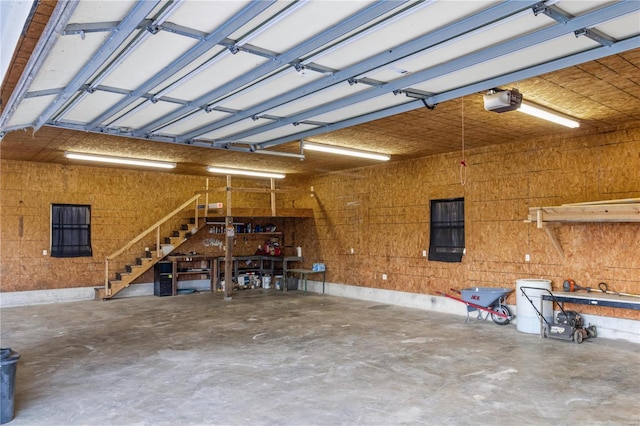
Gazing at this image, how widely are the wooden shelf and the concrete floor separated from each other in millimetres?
1921

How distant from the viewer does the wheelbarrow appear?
824cm

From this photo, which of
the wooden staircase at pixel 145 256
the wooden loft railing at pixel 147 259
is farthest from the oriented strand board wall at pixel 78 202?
the wooden loft railing at pixel 147 259

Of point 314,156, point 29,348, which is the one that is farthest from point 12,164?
point 314,156

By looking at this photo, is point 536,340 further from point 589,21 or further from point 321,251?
point 321,251

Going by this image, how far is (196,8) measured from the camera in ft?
10.1

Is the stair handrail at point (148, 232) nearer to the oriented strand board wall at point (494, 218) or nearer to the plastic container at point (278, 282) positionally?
the plastic container at point (278, 282)

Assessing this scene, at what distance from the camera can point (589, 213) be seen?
6793mm

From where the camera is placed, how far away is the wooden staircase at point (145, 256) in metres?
11.5

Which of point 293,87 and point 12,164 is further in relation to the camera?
point 12,164

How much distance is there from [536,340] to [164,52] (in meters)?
6.83

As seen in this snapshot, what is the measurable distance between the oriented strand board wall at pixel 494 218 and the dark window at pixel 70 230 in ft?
21.5

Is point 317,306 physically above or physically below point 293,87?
below

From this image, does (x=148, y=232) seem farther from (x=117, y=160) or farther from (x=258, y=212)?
(x=258, y=212)

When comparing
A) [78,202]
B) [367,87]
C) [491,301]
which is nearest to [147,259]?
[78,202]
